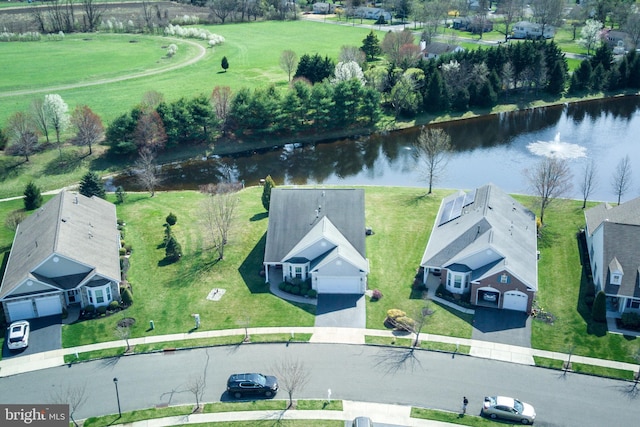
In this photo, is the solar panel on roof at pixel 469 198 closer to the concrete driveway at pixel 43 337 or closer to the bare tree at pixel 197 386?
the bare tree at pixel 197 386

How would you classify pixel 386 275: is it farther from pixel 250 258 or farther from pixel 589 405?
pixel 589 405

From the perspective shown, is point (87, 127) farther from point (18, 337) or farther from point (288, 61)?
point (18, 337)

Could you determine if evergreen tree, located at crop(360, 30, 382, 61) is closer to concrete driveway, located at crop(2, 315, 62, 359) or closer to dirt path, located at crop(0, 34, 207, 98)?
dirt path, located at crop(0, 34, 207, 98)

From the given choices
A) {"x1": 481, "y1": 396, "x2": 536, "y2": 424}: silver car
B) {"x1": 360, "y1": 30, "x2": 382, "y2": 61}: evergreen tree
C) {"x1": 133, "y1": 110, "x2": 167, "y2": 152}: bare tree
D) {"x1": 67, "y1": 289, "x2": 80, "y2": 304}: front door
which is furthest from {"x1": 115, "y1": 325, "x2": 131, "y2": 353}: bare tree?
{"x1": 360, "y1": 30, "x2": 382, "y2": 61}: evergreen tree

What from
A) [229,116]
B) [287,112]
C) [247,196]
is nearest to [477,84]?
[287,112]

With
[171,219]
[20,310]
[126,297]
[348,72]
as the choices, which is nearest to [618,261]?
[126,297]

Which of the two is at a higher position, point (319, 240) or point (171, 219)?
point (319, 240)
